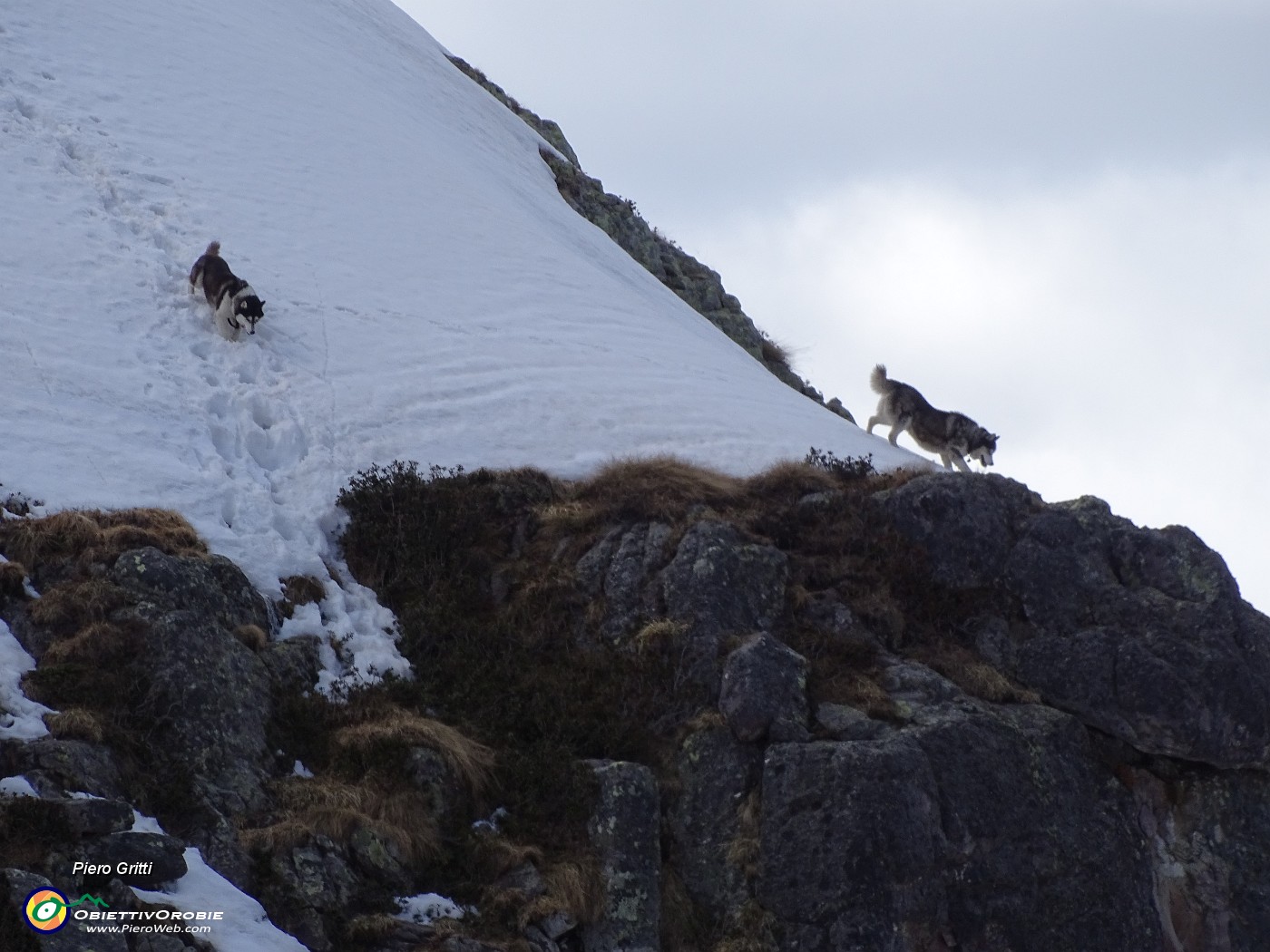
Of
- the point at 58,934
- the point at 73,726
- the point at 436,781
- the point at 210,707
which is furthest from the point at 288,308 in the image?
the point at 58,934

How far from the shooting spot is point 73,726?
10.2m

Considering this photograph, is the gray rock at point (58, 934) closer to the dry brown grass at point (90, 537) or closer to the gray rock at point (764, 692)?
the dry brown grass at point (90, 537)

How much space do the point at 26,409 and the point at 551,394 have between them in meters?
7.11

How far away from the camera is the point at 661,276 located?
112ft

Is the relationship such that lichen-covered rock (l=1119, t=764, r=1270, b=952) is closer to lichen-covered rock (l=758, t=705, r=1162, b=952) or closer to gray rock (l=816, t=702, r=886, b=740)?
lichen-covered rock (l=758, t=705, r=1162, b=952)

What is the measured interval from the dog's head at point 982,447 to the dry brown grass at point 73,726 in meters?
14.3

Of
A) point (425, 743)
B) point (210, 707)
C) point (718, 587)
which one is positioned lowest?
point (210, 707)

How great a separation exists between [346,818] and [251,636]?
2.38 meters

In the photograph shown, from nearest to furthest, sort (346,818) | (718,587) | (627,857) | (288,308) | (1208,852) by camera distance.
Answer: (346,818) < (627,857) < (1208,852) < (718,587) < (288,308)

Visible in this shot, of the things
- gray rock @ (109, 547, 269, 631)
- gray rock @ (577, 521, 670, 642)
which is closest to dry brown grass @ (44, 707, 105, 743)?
gray rock @ (109, 547, 269, 631)

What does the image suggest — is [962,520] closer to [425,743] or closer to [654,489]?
[654,489]

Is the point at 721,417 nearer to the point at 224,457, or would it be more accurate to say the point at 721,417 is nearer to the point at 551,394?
the point at 551,394

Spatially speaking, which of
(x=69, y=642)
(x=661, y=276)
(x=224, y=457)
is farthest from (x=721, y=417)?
(x=661, y=276)

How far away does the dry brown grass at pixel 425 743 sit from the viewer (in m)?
11.6
